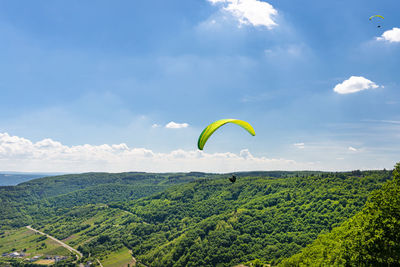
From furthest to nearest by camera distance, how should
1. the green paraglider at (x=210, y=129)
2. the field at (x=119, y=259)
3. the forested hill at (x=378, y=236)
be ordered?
the field at (x=119, y=259)
the forested hill at (x=378, y=236)
the green paraglider at (x=210, y=129)

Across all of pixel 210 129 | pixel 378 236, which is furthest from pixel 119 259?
pixel 210 129

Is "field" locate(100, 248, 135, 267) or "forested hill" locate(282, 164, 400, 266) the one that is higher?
"forested hill" locate(282, 164, 400, 266)

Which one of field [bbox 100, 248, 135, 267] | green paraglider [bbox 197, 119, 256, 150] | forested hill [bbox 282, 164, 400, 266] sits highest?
green paraglider [bbox 197, 119, 256, 150]

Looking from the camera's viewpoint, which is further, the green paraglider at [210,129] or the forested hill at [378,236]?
the forested hill at [378,236]

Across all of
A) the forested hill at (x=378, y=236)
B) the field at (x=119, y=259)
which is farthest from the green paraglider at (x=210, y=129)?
the field at (x=119, y=259)

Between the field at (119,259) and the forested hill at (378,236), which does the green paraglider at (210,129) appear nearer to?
the forested hill at (378,236)

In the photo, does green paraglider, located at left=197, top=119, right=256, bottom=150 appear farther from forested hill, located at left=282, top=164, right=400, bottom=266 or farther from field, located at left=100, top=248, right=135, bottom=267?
field, located at left=100, top=248, right=135, bottom=267

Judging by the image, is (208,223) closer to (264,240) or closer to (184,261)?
(184,261)

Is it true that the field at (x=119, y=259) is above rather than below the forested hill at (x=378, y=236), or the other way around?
below

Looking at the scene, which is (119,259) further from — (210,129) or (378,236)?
(210,129)

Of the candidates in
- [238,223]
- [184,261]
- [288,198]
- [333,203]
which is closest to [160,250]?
[184,261]

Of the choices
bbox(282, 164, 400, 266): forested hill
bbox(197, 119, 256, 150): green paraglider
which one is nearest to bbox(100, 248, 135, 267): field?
bbox(282, 164, 400, 266): forested hill
